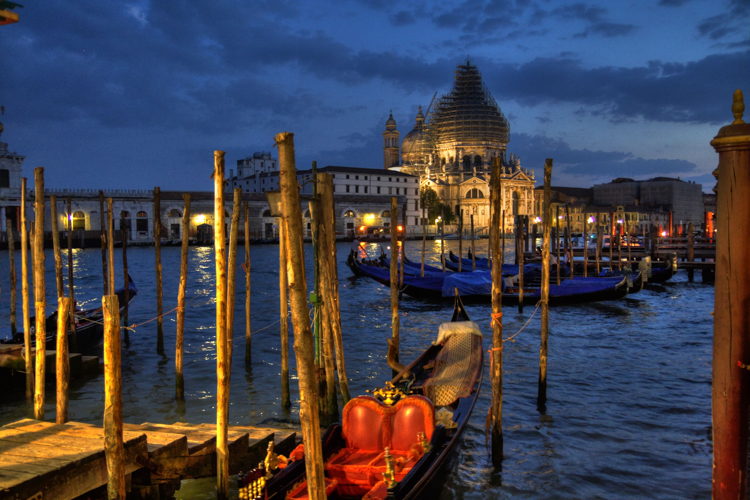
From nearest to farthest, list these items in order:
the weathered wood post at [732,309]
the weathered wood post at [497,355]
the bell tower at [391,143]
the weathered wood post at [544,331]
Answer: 1. the weathered wood post at [732,309]
2. the weathered wood post at [497,355]
3. the weathered wood post at [544,331]
4. the bell tower at [391,143]

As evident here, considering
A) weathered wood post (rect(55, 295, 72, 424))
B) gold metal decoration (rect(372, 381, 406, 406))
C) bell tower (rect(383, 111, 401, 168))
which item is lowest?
gold metal decoration (rect(372, 381, 406, 406))

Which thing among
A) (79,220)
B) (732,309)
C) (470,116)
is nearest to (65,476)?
(732,309)

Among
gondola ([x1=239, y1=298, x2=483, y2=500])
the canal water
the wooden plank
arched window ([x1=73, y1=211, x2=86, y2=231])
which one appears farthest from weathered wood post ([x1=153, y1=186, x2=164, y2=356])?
arched window ([x1=73, y1=211, x2=86, y2=231])

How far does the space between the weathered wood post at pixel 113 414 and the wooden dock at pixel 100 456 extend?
0.27 m

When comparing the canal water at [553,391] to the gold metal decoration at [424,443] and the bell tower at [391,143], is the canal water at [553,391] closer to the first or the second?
the gold metal decoration at [424,443]

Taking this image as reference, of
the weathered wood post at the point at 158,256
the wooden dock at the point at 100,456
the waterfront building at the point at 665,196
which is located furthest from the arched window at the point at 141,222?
the waterfront building at the point at 665,196

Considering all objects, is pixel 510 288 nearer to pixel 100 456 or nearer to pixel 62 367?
pixel 62 367

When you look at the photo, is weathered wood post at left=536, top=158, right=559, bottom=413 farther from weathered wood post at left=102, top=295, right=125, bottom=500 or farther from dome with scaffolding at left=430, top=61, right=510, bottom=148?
dome with scaffolding at left=430, top=61, right=510, bottom=148

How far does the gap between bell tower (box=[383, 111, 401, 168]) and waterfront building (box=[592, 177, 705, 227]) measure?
98.4 feet

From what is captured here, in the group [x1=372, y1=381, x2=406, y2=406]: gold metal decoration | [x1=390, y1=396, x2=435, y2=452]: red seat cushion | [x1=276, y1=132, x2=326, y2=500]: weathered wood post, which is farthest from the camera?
[x1=372, y1=381, x2=406, y2=406]: gold metal decoration

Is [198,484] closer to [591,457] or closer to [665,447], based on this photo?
[591,457]

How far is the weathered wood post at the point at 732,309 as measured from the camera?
228cm

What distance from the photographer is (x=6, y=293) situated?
22172 mm

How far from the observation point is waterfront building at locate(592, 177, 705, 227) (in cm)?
7594
